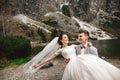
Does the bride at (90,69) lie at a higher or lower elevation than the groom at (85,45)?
lower

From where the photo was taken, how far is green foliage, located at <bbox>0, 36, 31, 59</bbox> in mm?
33594

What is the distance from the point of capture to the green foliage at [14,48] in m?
33.6

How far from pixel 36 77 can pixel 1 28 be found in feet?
315

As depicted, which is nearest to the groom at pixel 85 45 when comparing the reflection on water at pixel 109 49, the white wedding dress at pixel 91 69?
the white wedding dress at pixel 91 69

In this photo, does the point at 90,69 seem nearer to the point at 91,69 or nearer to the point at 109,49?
the point at 91,69

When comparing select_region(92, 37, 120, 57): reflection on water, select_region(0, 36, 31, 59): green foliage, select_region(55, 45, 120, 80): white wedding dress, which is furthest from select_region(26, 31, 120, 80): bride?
select_region(92, 37, 120, 57): reflection on water

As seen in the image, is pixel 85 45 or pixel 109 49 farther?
pixel 109 49

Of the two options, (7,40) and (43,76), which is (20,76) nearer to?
(43,76)

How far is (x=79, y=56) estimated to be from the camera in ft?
30.5

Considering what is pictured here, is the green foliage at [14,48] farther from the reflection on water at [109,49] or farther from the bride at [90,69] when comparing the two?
the bride at [90,69]

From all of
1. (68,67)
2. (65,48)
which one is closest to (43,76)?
(65,48)

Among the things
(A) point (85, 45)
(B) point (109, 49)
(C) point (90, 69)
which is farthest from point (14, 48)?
(C) point (90, 69)

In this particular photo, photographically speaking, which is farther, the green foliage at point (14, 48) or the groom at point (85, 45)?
the green foliage at point (14, 48)

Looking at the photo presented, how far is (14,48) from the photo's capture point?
34.0 metres
